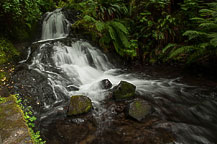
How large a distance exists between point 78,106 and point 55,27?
6.40m

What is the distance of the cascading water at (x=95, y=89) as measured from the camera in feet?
10.7

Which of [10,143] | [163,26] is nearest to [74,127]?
[10,143]

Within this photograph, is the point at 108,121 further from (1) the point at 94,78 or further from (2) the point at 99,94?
(1) the point at 94,78

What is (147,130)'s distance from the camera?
3.04 m

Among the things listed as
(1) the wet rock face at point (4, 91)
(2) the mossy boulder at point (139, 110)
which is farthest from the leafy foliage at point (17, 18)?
(2) the mossy boulder at point (139, 110)

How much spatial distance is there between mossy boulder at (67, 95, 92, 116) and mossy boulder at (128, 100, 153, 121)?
3.76ft

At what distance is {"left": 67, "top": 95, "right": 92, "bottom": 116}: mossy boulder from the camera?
3646 millimetres

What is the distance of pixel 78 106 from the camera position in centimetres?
371

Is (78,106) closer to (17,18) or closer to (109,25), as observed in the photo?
(109,25)

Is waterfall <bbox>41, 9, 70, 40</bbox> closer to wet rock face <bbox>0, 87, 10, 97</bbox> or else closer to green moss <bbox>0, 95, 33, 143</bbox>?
wet rock face <bbox>0, 87, 10, 97</bbox>

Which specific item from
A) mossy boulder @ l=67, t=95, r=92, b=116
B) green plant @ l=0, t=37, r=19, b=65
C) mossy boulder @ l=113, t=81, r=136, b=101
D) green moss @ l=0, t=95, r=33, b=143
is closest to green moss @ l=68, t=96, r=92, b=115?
mossy boulder @ l=67, t=95, r=92, b=116

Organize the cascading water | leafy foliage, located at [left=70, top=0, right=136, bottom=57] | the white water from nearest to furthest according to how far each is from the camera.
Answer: the cascading water < the white water < leafy foliage, located at [left=70, top=0, right=136, bottom=57]

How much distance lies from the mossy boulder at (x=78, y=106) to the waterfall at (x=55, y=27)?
550 centimetres

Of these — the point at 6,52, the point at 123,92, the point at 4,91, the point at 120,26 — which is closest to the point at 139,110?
the point at 123,92
